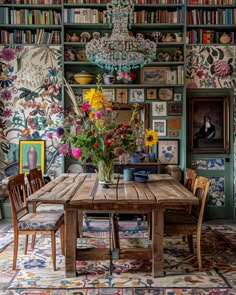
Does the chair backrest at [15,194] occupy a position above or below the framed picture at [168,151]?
below

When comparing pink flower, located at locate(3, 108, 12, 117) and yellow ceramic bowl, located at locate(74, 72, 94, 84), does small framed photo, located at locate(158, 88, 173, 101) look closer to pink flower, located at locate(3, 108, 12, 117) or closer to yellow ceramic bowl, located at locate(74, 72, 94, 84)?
yellow ceramic bowl, located at locate(74, 72, 94, 84)

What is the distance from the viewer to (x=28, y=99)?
18.2 feet

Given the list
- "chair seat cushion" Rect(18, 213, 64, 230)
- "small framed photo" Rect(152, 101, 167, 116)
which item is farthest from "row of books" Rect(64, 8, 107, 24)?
"chair seat cushion" Rect(18, 213, 64, 230)

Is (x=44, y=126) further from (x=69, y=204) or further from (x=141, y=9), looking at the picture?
(x=69, y=204)

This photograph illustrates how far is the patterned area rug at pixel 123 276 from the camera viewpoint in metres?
2.85

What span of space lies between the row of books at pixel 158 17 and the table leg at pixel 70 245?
3497 mm

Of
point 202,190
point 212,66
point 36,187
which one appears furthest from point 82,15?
point 202,190

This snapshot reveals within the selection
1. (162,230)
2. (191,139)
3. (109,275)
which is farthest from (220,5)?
(109,275)

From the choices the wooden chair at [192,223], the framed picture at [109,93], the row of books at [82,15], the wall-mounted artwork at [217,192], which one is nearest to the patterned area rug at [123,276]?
the wooden chair at [192,223]

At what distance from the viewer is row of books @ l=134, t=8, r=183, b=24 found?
5.39 meters

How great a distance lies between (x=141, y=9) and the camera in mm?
5488

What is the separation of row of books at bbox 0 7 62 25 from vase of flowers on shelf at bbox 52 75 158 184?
252cm

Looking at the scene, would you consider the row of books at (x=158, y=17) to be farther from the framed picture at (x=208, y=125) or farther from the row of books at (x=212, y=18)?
the framed picture at (x=208, y=125)

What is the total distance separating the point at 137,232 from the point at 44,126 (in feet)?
7.33
